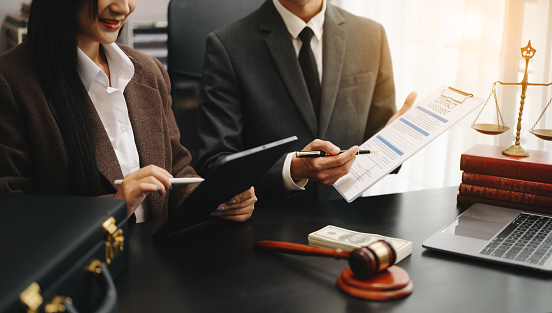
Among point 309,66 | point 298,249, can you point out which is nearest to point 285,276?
point 298,249

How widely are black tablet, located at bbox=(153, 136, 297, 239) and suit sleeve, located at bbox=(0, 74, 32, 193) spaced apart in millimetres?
359

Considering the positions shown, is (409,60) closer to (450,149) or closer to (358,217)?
(450,149)

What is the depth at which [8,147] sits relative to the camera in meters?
1.25

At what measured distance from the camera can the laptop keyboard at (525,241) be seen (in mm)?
1055

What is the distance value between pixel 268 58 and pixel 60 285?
3.80ft

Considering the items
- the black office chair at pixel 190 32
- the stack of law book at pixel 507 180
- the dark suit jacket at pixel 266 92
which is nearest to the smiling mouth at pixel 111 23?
the dark suit jacket at pixel 266 92

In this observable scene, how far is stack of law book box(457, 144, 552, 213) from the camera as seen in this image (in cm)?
134

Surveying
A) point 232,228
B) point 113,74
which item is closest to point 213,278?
point 232,228

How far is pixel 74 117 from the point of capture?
4.35 ft

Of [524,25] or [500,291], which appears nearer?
[500,291]

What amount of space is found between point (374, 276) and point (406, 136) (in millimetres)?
547

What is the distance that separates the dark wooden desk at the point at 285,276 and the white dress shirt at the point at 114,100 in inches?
10.7

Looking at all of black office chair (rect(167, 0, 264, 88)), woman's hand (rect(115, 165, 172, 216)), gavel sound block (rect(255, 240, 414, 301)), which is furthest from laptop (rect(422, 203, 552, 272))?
black office chair (rect(167, 0, 264, 88))

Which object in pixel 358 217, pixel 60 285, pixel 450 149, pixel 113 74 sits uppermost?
pixel 113 74
